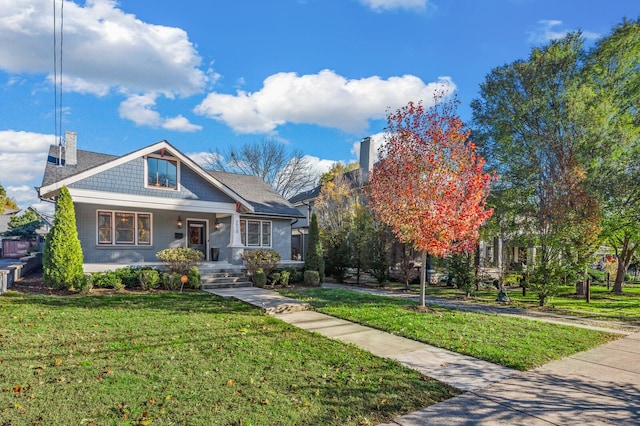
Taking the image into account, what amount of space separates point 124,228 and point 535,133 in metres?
18.4

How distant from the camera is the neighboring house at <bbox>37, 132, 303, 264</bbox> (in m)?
13.9

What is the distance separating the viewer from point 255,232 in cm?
1880

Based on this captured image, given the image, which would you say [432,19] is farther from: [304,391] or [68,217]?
[68,217]

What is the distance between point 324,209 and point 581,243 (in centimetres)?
1257

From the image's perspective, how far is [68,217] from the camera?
469 inches

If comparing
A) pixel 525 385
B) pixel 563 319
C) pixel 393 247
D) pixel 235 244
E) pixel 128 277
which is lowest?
pixel 563 319

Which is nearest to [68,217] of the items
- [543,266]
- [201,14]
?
[201,14]

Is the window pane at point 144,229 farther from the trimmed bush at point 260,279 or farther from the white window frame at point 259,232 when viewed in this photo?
the trimmed bush at point 260,279

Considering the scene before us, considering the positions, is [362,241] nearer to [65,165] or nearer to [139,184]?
[139,184]

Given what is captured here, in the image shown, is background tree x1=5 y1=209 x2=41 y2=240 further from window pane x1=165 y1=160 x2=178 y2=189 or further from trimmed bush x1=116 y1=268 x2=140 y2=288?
trimmed bush x1=116 y1=268 x2=140 y2=288

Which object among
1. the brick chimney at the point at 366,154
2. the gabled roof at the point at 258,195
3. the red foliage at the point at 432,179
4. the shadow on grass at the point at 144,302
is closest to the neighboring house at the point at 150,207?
the gabled roof at the point at 258,195

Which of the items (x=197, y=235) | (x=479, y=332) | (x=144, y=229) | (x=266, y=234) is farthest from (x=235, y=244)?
(x=479, y=332)

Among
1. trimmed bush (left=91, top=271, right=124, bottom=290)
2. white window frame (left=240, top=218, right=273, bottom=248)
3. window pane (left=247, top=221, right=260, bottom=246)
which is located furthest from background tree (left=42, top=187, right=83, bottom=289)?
window pane (left=247, top=221, right=260, bottom=246)

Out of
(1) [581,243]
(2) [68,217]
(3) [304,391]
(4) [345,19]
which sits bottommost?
(3) [304,391]
